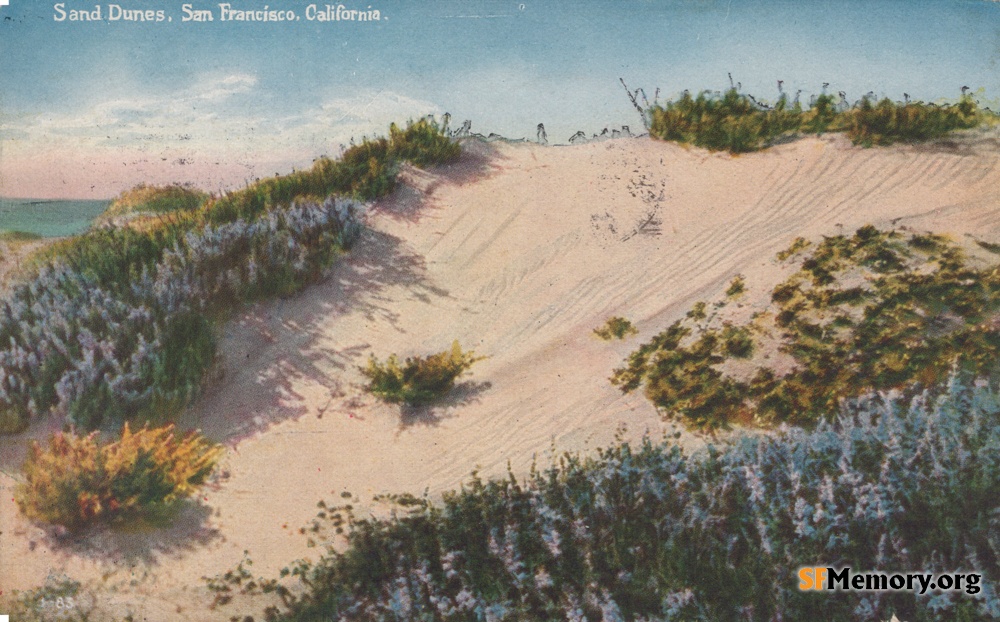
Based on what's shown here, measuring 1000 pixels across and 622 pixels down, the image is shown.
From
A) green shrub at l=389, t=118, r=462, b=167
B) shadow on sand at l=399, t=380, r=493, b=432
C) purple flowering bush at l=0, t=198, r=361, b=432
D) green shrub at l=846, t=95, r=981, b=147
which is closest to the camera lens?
purple flowering bush at l=0, t=198, r=361, b=432

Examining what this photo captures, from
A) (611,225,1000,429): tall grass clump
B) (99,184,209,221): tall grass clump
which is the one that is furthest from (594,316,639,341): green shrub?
(99,184,209,221): tall grass clump

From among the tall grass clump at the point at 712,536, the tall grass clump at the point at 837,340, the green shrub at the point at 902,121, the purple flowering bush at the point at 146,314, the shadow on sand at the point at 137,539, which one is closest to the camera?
the tall grass clump at the point at 712,536

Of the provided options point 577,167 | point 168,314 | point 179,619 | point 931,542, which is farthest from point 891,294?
point 168,314

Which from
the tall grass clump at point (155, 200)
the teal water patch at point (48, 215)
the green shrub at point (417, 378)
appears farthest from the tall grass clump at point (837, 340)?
the teal water patch at point (48, 215)

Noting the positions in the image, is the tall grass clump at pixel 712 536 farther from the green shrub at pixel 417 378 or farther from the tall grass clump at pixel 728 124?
the tall grass clump at pixel 728 124

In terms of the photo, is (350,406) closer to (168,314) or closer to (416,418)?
(416,418)

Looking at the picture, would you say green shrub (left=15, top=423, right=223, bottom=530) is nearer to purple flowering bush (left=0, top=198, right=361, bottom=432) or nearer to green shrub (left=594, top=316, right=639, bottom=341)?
purple flowering bush (left=0, top=198, right=361, bottom=432)
